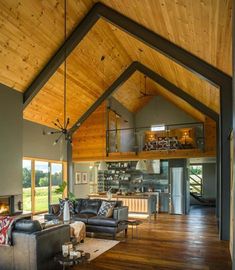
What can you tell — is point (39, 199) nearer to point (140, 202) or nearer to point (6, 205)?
point (6, 205)

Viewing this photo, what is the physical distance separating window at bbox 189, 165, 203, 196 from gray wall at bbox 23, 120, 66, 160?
8.01 m

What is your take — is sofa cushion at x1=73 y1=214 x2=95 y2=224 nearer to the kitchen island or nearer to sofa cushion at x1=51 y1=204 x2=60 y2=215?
sofa cushion at x1=51 y1=204 x2=60 y2=215

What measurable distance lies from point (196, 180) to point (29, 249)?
13.0 m

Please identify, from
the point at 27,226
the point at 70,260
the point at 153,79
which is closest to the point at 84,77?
the point at 153,79

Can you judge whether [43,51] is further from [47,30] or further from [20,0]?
[20,0]

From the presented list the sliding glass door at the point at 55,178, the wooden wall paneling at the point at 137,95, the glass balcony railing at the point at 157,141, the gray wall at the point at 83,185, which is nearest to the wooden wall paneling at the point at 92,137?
the glass balcony railing at the point at 157,141

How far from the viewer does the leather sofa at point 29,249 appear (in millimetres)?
4176

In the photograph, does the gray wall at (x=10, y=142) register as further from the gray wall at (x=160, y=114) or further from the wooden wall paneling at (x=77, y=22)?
the gray wall at (x=160, y=114)

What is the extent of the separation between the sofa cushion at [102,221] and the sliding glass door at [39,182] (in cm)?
345

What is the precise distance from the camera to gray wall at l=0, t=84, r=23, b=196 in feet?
25.2

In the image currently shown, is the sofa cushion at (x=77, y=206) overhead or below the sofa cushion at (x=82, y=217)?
overhead

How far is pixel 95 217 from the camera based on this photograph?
7.23 metres

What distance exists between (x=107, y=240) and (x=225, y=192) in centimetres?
310

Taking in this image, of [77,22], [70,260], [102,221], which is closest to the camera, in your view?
[70,260]
